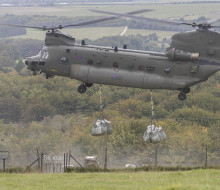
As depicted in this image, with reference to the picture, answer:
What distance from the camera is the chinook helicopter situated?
38.2 meters

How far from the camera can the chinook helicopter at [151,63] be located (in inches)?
1505

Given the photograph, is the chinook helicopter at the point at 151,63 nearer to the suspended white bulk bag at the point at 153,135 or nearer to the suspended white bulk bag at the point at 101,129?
the suspended white bulk bag at the point at 153,135

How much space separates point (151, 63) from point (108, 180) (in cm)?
950

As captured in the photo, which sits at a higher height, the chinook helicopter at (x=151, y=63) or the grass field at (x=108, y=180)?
the chinook helicopter at (x=151, y=63)

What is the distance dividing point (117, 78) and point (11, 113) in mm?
77862

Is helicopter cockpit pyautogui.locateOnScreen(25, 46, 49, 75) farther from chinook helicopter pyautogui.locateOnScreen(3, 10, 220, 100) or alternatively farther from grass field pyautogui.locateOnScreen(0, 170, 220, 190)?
grass field pyautogui.locateOnScreen(0, 170, 220, 190)

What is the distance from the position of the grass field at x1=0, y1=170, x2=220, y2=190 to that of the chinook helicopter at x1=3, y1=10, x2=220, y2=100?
253 inches

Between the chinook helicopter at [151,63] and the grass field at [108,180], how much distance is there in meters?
6.44

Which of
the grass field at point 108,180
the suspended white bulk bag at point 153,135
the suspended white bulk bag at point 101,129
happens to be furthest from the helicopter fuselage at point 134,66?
the grass field at point 108,180

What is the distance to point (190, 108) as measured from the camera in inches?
4033

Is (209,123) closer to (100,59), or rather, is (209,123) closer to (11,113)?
(11,113)

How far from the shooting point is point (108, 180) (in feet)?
108

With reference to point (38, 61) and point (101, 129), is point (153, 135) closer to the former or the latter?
point (101, 129)

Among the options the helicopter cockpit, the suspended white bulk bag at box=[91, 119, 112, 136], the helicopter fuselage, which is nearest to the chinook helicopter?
the helicopter fuselage
